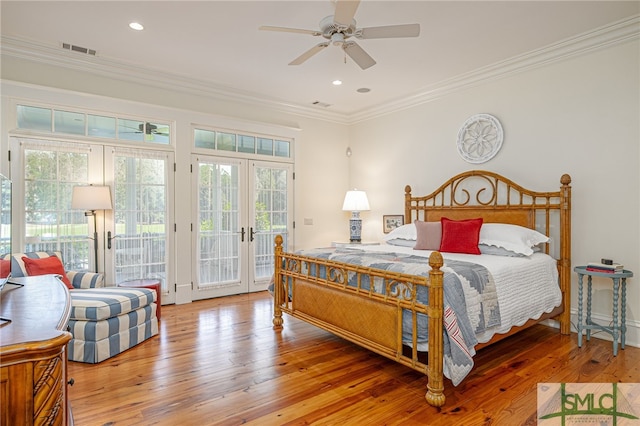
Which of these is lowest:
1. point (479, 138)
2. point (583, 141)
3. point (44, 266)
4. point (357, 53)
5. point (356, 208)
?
point (44, 266)

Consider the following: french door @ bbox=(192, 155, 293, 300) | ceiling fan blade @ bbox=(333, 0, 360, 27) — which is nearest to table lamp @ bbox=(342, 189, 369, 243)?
french door @ bbox=(192, 155, 293, 300)

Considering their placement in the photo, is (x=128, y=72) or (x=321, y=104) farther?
(x=321, y=104)

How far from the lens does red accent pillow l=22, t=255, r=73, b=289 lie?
323 centimetres

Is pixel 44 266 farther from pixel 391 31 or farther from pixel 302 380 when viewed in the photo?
pixel 391 31

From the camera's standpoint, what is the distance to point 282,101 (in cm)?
558

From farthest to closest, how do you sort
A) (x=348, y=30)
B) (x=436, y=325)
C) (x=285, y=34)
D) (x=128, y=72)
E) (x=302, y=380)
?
(x=128, y=72)
(x=285, y=34)
(x=348, y=30)
(x=302, y=380)
(x=436, y=325)

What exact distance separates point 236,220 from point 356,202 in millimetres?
1841

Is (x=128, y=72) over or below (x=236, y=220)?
over

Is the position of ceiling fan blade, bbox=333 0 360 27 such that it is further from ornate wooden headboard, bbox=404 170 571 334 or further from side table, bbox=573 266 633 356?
side table, bbox=573 266 633 356

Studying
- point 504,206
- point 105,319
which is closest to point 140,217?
point 105,319

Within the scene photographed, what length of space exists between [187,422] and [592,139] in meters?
4.18

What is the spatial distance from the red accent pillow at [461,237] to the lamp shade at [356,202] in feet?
6.06

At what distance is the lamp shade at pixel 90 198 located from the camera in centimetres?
375

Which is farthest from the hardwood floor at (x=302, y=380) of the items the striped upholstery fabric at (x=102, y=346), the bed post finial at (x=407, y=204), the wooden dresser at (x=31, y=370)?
the bed post finial at (x=407, y=204)
